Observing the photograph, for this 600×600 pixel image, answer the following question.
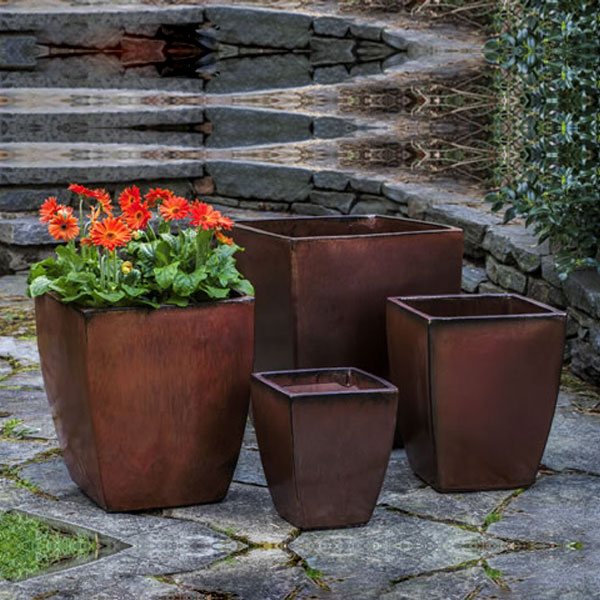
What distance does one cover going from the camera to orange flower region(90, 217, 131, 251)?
11.5ft

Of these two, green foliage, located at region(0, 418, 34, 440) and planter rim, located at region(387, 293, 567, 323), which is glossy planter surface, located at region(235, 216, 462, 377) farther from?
green foliage, located at region(0, 418, 34, 440)

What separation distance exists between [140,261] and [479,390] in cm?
106

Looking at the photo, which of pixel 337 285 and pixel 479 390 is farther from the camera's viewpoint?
pixel 337 285

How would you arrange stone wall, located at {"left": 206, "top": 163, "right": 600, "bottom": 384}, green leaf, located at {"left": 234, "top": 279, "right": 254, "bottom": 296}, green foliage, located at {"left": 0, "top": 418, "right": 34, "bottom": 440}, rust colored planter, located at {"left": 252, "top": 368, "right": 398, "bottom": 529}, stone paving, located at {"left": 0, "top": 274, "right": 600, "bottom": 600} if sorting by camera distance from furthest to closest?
1. stone wall, located at {"left": 206, "top": 163, "right": 600, "bottom": 384}
2. green foliage, located at {"left": 0, "top": 418, "right": 34, "bottom": 440}
3. green leaf, located at {"left": 234, "top": 279, "right": 254, "bottom": 296}
4. rust colored planter, located at {"left": 252, "top": 368, "right": 398, "bottom": 529}
5. stone paving, located at {"left": 0, "top": 274, "right": 600, "bottom": 600}

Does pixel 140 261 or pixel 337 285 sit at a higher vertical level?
pixel 140 261

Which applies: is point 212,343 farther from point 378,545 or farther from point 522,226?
point 522,226

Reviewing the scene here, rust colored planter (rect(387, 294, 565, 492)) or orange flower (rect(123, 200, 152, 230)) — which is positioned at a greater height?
orange flower (rect(123, 200, 152, 230))

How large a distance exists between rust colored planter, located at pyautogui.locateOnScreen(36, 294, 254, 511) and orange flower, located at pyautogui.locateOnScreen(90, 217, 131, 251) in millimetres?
186

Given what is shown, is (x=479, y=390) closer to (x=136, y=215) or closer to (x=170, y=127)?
(x=136, y=215)

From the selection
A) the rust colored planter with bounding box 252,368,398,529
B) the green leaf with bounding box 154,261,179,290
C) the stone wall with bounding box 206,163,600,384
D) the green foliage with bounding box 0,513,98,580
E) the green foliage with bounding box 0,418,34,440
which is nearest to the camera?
the green foliage with bounding box 0,513,98,580

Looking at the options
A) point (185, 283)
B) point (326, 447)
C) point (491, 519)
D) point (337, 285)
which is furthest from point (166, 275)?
point (491, 519)

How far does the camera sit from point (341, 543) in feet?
11.2

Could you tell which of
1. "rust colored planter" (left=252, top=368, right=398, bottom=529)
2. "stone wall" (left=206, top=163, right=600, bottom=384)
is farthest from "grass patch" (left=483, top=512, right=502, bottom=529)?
"stone wall" (left=206, top=163, right=600, bottom=384)

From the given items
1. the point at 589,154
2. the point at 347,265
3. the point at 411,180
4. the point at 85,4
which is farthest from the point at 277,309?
the point at 85,4
